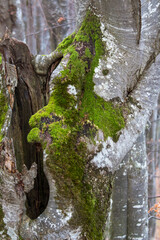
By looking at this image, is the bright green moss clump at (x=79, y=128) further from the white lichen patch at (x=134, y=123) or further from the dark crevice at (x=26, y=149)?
the dark crevice at (x=26, y=149)

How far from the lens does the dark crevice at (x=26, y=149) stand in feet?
7.19

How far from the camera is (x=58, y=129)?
5.42ft

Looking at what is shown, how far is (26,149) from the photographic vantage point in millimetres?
2275

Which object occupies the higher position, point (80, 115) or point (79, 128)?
point (80, 115)

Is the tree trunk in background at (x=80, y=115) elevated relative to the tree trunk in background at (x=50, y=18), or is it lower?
lower

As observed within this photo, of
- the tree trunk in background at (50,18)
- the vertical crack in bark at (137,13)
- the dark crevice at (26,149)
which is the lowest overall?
the dark crevice at (26,149)

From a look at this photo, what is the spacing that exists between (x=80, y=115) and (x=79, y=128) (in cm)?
11

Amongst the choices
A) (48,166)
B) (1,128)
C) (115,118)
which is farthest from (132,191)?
(1,128)

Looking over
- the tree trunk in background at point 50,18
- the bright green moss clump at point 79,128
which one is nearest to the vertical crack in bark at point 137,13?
the bright green moss clump at point 79,128

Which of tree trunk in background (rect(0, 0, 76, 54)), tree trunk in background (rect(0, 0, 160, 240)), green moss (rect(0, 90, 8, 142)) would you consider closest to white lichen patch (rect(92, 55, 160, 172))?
tree trunk in background (rect(0, 0, 160, 240))

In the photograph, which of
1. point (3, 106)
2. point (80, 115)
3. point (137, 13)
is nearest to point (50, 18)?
point (137, 13)

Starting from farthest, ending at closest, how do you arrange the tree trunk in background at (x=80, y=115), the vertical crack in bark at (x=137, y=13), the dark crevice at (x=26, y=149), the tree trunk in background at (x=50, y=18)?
the tree trunk in background at (x=50, y=18) < the dark crevice at (x=26, y=149) < the vertical crack in bark at (x=137, y=13) < the tree trunk in background at (x=80, y=115)

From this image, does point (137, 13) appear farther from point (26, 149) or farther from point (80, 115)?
point (26, 149)

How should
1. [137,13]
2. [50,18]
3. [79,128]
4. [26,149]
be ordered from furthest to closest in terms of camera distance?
[50,18]
[26,149]
[137,13]
[79,128]
